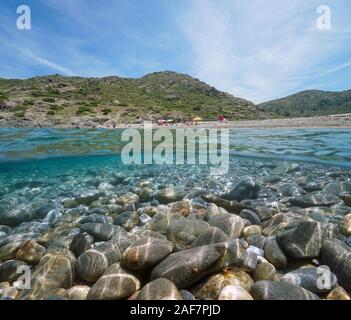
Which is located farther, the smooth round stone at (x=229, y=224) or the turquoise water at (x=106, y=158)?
the turquoise water at (x=106, y=158)

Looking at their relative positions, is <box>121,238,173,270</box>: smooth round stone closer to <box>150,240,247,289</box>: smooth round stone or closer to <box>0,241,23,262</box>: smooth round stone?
<box>150,240,247,289</box>: smooth round stone

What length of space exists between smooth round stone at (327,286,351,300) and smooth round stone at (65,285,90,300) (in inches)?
104

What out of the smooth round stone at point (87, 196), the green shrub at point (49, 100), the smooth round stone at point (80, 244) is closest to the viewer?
the smooth round stone at point (80, 244)

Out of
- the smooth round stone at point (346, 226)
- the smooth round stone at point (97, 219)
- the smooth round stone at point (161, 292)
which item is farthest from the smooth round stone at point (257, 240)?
the smooth round stone at point (97, 219)

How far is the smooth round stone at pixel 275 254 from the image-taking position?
10.6 ft

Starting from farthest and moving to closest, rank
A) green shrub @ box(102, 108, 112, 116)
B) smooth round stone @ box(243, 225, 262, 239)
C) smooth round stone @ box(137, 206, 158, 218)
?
green shrub @ box(102, 108, 112, 116) < smooth round stone @ box(137, 206, 158, 218) < smooth round stone @ box(243, 225, 262, 239)

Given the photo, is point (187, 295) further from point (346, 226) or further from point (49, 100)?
point (49, 100)

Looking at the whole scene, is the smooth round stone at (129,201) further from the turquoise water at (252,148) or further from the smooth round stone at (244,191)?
the turquoise water at (252,148)

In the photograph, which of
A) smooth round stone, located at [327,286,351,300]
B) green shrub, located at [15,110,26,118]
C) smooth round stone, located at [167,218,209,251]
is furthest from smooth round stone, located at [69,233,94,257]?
green shrub, located at [15,110,26,118]

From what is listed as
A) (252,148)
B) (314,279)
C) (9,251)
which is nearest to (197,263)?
(314,279)

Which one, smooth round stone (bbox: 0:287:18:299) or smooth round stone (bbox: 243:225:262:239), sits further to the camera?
smooth round stone (bbox: 243:225:262:239)

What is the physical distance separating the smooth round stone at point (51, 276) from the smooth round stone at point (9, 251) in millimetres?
1069

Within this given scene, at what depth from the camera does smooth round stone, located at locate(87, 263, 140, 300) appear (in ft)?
8.95
